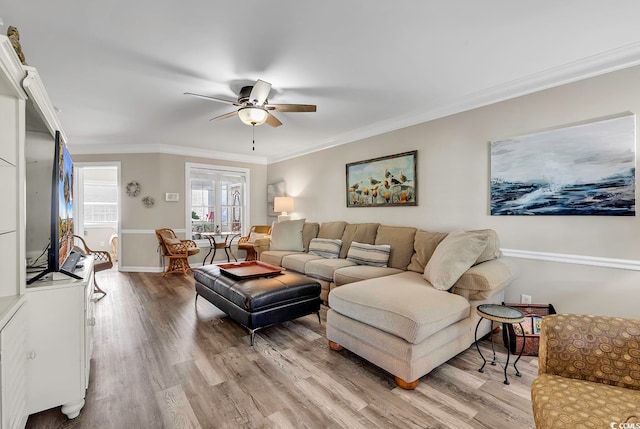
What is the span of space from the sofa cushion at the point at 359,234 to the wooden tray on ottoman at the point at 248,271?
1.31 meters

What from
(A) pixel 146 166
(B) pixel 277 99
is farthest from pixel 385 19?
(A) pixel 146 166

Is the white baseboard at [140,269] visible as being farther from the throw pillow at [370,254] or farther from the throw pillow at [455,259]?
the throw pillow at [455,259]

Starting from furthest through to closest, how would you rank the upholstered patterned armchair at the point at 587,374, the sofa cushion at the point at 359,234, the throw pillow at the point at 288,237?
1. the throw pillow at the point at 288,237
2. the sofa cushion at the point at 359,234
3. the upholstered patterned armchair at the point at 587,374

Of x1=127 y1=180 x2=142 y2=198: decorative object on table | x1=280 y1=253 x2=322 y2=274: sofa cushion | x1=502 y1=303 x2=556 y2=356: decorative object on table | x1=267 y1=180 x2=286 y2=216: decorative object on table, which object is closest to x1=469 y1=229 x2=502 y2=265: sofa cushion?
x1=502 y1=303 x2=556 y2=356: decorative object on table

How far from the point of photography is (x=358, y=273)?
10.3 ft

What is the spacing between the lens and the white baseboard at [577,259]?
2243mm

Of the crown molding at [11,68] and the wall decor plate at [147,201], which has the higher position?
the crown molding at [11,68]

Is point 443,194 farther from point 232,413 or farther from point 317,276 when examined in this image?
point 232,413

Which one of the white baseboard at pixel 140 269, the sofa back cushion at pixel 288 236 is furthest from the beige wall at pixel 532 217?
the white baseboard at pixel 140 269

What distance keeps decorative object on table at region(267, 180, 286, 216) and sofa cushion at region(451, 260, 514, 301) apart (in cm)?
443

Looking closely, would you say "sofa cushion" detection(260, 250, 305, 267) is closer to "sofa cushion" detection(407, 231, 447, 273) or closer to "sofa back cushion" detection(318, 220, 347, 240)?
"sofa back cushion" detection(318, 220, 347, 240)

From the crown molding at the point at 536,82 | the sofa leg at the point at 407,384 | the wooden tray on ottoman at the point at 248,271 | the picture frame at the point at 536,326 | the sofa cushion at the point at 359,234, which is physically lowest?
the sofa leg at the point at 407,384

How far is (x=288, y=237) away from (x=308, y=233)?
0.34 meters

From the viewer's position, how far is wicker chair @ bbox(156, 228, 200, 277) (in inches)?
199
